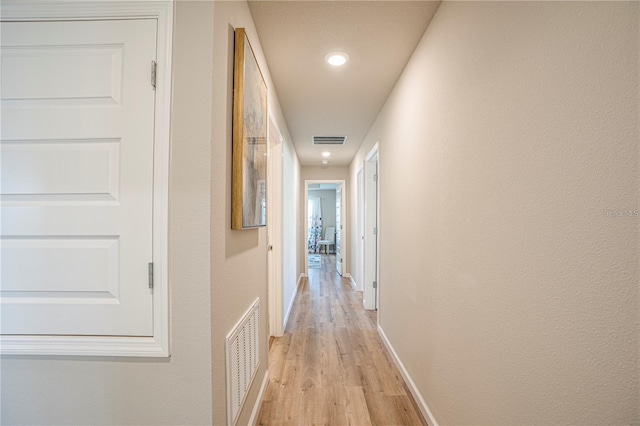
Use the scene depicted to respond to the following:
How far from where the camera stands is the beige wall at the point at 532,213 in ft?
2.08

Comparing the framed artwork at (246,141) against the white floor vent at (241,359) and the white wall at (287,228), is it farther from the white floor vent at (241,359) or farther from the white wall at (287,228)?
the white wall at (287,228)

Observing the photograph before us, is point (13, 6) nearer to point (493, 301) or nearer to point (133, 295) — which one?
point (133, 295)

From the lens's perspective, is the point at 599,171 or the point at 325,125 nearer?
the point at 599,171

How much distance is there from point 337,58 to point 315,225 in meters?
8.02

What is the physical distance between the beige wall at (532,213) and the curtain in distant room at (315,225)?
8.11 m

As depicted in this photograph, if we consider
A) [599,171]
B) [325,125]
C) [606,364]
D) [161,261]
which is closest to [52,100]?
[161,261]

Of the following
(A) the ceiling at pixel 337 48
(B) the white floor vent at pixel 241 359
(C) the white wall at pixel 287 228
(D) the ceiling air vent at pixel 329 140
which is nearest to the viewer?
(B) the white floor vent at pixel 241 359

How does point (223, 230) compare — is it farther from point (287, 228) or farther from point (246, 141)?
point (287, 228)

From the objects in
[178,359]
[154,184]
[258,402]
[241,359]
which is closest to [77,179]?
[154,184]

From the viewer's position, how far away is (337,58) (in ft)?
6.40

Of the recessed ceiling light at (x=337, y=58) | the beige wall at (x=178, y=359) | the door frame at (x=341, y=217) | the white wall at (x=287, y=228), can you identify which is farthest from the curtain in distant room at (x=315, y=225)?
the beige wall at (x=178, y=359)

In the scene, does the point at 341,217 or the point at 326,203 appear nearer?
the point at 341,217

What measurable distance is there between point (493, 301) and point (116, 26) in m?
Answer: 1.81

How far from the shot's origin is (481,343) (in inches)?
44.6
